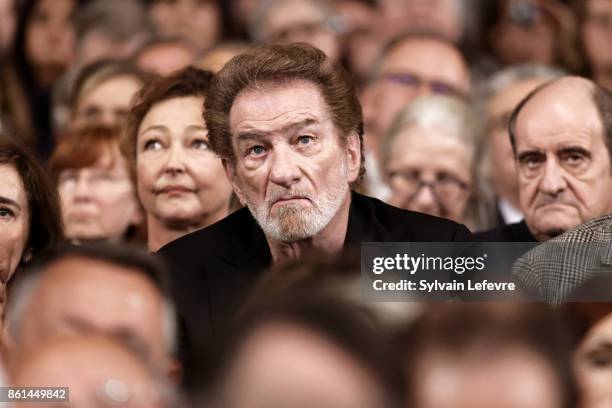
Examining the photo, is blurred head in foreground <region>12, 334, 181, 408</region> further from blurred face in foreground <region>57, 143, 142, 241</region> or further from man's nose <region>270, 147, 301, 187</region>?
blurred face in foreground <region>57, 143, 142, 241</region>

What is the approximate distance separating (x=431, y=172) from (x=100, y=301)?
2.85m

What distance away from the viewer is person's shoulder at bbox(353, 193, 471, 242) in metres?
3.81

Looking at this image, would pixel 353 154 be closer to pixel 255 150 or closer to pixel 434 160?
pixel 255 150

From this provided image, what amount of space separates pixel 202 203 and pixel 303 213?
830mm

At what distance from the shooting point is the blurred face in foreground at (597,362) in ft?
8.25

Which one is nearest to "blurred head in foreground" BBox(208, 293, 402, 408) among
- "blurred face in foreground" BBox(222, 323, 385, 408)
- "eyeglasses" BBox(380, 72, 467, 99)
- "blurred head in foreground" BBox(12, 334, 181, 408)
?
"blurred face in foreground" BBox(222, 323, 385, 408)

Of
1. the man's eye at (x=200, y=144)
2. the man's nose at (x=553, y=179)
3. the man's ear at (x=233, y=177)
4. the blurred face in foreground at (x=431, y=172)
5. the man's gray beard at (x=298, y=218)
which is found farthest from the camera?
the blurred face in foreground at (x=431, y=172)

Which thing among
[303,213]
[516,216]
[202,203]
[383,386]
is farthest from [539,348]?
[516,216]

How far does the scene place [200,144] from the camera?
14.8 ft

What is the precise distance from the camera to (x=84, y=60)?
707cm

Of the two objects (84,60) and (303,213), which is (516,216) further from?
(84,60)

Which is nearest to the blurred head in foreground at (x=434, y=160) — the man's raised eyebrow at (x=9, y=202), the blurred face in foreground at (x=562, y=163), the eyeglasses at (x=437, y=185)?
the eyeglasses at (x=437, y=185)

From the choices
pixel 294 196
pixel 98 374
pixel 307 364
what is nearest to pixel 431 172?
pixel 294 196

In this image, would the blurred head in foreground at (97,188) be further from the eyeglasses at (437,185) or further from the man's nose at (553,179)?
the man's nose at (553,179)
